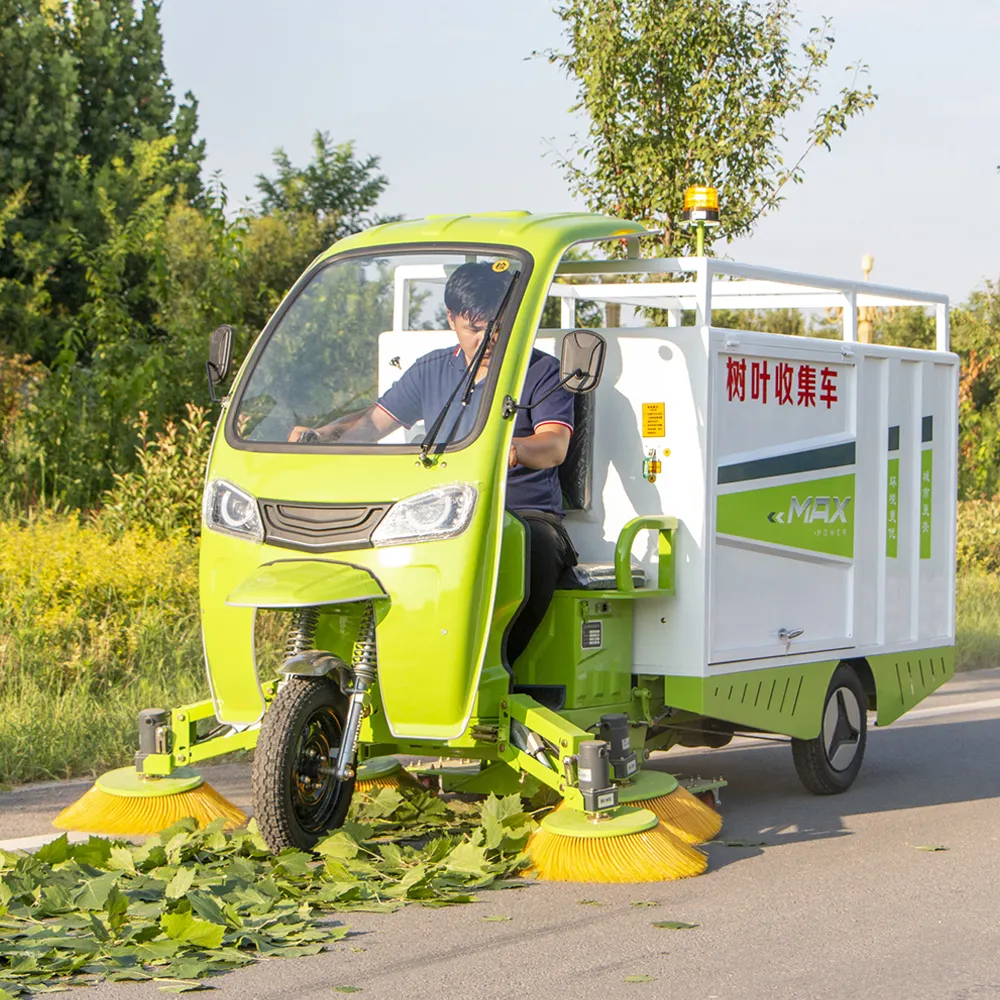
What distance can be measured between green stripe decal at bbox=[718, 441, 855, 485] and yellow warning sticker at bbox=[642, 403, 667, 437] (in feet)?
0.96

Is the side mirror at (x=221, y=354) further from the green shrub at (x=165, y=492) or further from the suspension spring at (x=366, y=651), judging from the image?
the green shrub at (x=165, y=492)

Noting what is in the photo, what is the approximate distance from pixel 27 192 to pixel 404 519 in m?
15.9

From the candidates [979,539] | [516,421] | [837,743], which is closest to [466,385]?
[516,421]

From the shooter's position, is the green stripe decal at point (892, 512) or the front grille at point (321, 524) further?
the green stripe decal at point (892, 512)

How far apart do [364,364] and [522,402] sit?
2.43ft

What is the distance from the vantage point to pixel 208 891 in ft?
17.2

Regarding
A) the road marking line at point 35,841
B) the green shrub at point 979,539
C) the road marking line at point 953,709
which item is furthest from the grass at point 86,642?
the green shrub at point 979,539

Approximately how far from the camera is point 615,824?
229 inches

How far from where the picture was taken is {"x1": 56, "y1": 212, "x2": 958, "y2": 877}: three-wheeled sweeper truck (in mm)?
5887

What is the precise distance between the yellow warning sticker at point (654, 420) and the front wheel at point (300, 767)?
67.4 inches

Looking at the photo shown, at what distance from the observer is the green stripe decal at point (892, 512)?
809cm

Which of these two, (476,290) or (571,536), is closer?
(476,290)

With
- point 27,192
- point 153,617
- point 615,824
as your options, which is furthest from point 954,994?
point 27,192

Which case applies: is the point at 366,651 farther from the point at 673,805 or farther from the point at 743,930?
the point at 743,930
